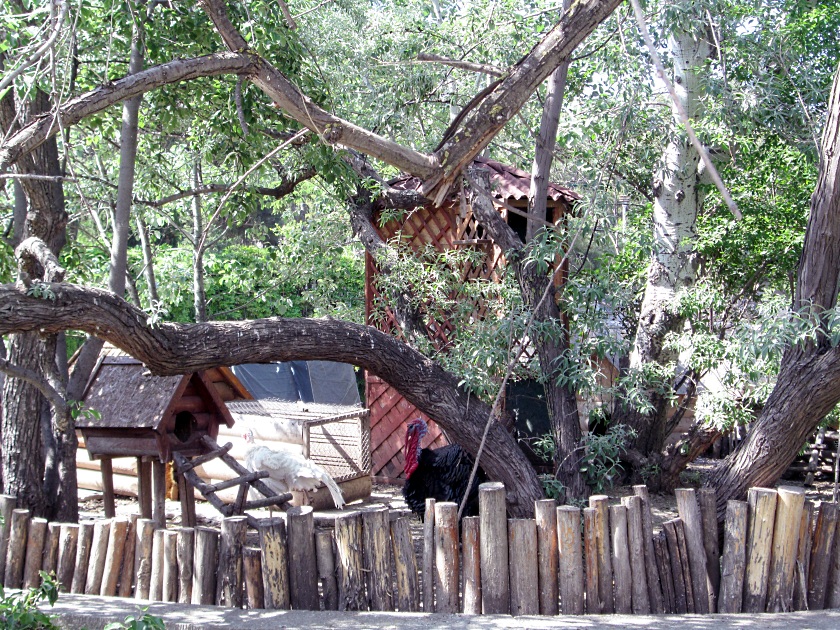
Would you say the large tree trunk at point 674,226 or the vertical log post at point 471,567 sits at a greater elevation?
the large tree trunk at point 674,226

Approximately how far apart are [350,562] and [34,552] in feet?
6.71

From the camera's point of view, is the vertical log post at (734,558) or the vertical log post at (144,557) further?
the vertical log post at (144,557)

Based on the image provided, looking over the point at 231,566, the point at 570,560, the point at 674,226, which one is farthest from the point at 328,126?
the point at 674,226

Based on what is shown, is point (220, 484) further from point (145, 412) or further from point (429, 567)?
point (429, 567)

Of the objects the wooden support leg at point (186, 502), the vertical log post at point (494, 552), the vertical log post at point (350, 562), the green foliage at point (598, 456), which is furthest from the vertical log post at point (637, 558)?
the wooden support leg at point (186, 502)

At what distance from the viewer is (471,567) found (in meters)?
4.69

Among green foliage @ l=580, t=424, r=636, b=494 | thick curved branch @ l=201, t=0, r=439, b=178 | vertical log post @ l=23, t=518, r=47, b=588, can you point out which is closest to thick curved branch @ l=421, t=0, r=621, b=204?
thick curved branch @ l=201, t=0, r=439, b=178

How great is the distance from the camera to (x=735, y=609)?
4750 mm

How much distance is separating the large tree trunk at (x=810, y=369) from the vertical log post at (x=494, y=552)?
68.7 inches

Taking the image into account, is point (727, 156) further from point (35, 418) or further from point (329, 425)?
point (35, 418)

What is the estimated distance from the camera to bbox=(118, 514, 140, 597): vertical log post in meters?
4.93

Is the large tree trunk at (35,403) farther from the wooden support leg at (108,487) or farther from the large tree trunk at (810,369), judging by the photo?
the large tree trunk at (810,369)

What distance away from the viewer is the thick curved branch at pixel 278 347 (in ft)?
14.8

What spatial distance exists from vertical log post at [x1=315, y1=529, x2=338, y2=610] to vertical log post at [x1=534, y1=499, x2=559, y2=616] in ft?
3.97
